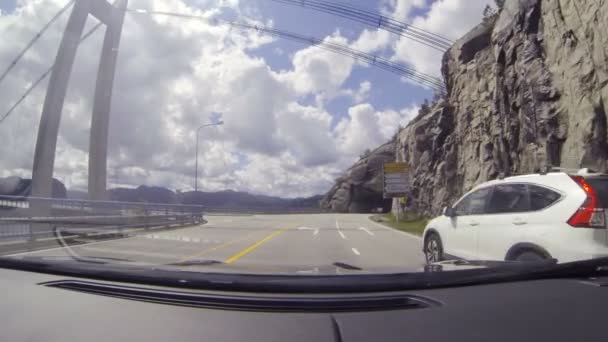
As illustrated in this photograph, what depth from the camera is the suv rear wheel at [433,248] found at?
26.1 feet

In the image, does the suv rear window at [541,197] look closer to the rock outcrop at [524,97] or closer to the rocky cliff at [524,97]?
the rocky cliff at [524,97]

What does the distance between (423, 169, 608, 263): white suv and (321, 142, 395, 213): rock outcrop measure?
232ft

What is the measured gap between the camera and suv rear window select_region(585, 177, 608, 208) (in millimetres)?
5020

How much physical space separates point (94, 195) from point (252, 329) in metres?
24.3

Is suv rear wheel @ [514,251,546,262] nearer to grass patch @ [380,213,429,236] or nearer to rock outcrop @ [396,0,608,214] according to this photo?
rock outcrop @ [396,0,608,214]

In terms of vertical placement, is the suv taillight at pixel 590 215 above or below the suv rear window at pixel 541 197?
below

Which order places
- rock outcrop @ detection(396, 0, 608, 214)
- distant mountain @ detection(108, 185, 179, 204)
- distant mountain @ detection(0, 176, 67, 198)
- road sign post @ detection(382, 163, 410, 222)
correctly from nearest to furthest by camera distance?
rock outcrop @ detection(396, 0, 608, 214) < distant mountain @ detection(0, 176, 67, 198) < distant mountain @ detection(108, 185, 179, 204) < road sign post @ detection(382, 163, 410, 222)

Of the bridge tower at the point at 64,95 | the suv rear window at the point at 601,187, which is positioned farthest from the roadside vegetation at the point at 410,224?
the bridge tower at the point at 64,95

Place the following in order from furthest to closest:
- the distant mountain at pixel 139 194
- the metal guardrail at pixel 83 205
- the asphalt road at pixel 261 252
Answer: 1. the distant mountain at pixel 139 194
2. the metal guardrail at pixel 83 205
3. the asphalt road at pixel 261 252

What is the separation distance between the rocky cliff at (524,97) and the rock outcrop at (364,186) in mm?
40864

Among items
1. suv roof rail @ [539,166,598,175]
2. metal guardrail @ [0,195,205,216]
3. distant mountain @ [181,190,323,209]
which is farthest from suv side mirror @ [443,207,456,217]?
distant mountain @ [181,190,323,209]

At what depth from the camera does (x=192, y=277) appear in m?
3.11

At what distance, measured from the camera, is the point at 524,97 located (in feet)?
65.4

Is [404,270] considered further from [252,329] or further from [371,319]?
[252,329]
